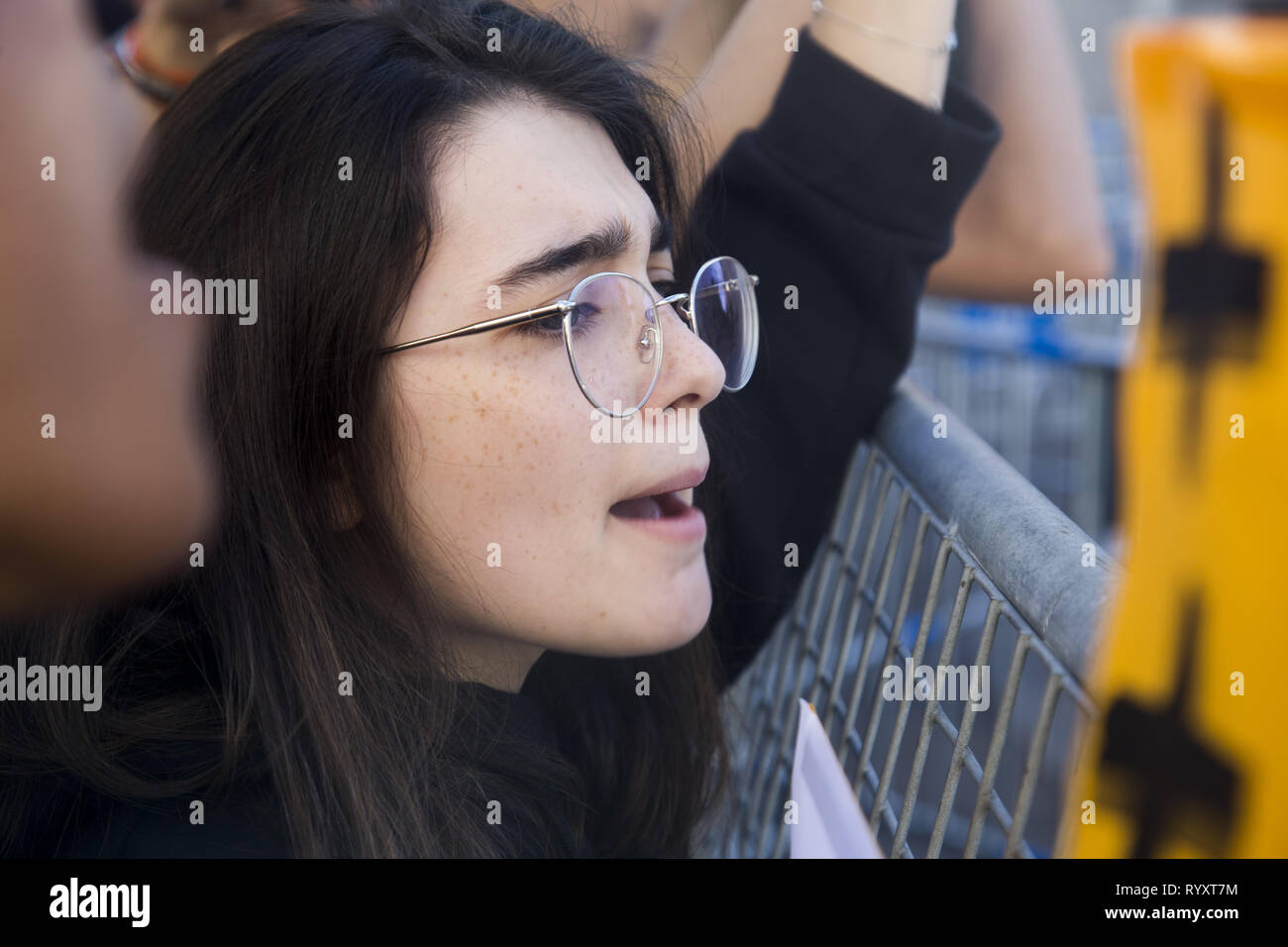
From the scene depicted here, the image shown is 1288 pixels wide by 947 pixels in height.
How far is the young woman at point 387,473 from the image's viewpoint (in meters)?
0.82

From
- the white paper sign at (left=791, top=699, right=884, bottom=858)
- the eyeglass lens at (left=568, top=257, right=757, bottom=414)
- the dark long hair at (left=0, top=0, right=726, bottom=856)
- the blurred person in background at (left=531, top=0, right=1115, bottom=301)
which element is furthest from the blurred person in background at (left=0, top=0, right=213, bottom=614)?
the blurred person in background at (left=531, top=0, right=1115, bottom=301)

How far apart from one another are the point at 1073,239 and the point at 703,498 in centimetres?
63

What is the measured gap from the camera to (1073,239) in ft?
4.63

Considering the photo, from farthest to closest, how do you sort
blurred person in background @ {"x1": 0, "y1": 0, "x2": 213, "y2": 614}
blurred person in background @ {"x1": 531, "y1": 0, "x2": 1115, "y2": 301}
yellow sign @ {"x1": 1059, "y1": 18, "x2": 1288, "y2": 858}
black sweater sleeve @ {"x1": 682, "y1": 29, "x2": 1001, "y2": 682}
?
blurred person in background @ {"x1": 531, "y1": 0, "x2": 1115, "y2": 301}
black sweater sleeve @ {"x1": 682, "y1": 29, "x2": 1001, "y2": 682}
blurred person in background @ {"x1": 0, "y1": 0, "x2": 213, "y2": 614}
yellow sign @ {"x1": 1059, "y1": 18, "x2": 1288, "y2": 858}

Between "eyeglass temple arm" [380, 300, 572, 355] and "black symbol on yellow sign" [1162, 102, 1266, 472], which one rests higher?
"black symbol on yellow sign" [1162, 102, 1266, 472]

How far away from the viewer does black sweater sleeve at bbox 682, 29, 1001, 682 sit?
3.48 feet

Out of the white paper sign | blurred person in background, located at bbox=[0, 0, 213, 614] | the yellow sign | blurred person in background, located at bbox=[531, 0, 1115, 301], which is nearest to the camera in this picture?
the yellow sign

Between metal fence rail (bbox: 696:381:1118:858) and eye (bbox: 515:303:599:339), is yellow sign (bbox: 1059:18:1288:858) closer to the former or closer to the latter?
metal fence rail (bbox: 696:381:1118:858)

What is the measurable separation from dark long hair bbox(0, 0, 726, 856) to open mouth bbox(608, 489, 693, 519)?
166 mm

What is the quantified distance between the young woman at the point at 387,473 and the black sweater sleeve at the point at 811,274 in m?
0.21

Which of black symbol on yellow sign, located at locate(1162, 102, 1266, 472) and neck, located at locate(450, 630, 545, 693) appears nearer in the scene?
black symbol on yellow sign, located at locate(1162, 102, 1266, 472)

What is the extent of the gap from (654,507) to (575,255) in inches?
8.5

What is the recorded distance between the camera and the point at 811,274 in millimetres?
1123
